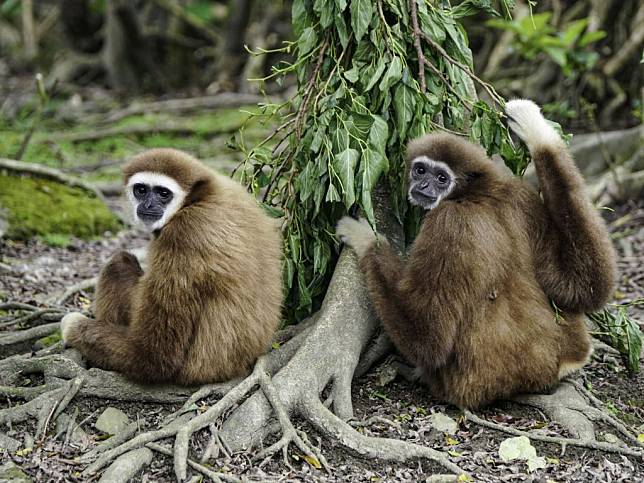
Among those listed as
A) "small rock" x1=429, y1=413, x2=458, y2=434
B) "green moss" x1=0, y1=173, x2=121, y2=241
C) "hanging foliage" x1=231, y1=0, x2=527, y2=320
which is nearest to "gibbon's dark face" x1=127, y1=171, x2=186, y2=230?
"hanging foliage" x1=231, y1=0, x2=527, y2=320

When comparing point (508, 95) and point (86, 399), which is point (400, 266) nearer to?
point (86, 399)

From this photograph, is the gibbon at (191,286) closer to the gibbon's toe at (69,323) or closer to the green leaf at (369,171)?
the gibbon's toe at (69,323)

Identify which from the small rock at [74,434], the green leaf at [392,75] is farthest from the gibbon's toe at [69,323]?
the green leaf at [392,75]

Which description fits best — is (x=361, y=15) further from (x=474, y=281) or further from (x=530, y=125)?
(x=474, y=281)

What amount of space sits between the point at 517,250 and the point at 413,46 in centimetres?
218

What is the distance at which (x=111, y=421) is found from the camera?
639 cm

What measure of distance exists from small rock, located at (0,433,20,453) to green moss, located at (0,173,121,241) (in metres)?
5.37

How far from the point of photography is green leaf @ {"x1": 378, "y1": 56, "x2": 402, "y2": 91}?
6.83 meters

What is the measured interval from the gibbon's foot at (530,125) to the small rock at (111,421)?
13.2ft

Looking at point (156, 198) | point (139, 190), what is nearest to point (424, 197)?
point (156, 198)

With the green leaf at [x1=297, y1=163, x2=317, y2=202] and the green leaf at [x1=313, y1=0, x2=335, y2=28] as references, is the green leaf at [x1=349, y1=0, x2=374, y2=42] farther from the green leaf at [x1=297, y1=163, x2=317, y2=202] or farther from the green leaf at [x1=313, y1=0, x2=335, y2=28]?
the green leaf at [x1=297, y1=163, x2=317, y2=202]

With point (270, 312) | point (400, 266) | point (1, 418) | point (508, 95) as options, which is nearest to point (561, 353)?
point (400, 266)

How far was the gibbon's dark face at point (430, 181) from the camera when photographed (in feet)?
21.9

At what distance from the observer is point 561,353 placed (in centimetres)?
681
